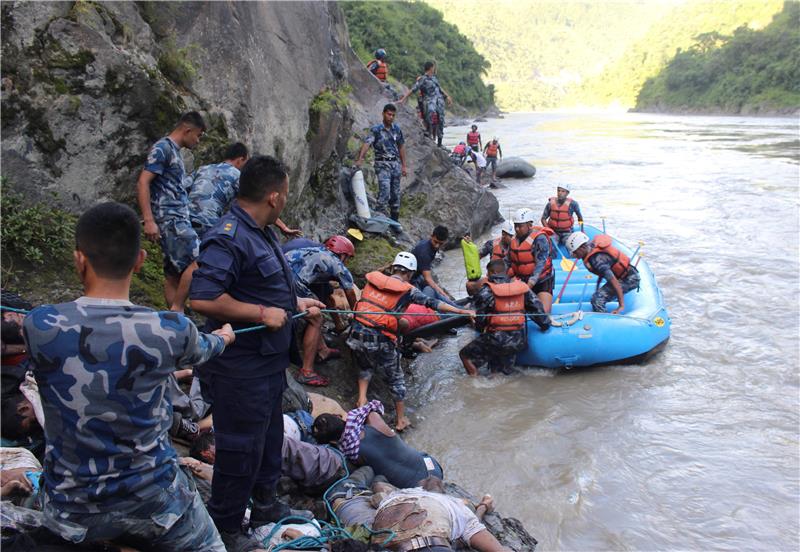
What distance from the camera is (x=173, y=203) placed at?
→ 4223mm

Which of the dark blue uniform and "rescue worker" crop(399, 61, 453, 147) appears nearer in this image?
the dark blue uniform

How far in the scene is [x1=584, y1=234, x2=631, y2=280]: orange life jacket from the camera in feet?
23.1

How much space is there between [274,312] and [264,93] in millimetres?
4936

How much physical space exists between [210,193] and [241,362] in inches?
97.3

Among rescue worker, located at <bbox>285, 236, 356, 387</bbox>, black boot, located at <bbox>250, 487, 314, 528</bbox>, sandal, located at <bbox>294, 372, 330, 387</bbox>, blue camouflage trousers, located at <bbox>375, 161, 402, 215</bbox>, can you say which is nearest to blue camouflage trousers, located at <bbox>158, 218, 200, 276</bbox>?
rescue worker, located at <bbox>285, 236, 356, 387</bbox>

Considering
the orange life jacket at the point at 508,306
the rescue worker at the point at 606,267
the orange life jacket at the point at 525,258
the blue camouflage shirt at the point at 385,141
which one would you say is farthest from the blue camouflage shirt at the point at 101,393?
the blue camouflage shirt at the point at 385,141

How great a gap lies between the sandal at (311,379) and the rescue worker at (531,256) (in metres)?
2.87

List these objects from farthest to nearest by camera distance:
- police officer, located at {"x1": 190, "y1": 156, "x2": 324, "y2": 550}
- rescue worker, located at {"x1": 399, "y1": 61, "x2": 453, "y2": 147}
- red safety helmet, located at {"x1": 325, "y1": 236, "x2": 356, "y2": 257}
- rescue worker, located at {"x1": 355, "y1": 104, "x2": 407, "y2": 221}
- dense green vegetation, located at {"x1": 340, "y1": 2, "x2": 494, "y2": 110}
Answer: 1. dense green vegetation, located at {"x1": 340, "y1": 2, "x2": 494, "y2": 110}
2. rescue worker, located at {"x1": 399, "y1": 61, "x2": 453, "y2": 147}
3. rescue worker, located at {"x1": 355, "y1": 104, "x2": 407, "y2": 221}
4. red safety helmet, located at {"x1": 325, "y1": 236, "x2": 356, "y2": 257}
5. police officer, located at {"x1": 190, "y1": 156, "x2": 324, "y2": 550}

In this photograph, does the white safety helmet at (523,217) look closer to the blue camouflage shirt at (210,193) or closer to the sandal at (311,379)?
the sandal at (311,379)

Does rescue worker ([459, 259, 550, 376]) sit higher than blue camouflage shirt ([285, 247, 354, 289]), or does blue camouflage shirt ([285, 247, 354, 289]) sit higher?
blue camouflage shirt ([285, 247, 354, 289])

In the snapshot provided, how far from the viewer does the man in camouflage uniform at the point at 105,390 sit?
174 cm

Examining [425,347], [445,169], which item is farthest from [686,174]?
[425,347]

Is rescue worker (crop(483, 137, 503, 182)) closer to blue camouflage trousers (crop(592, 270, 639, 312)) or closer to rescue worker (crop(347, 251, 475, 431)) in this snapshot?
blue camouflage trousers (crop(592, 270, 639, 312))

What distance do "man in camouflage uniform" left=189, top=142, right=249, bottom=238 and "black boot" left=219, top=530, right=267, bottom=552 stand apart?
247 cm
